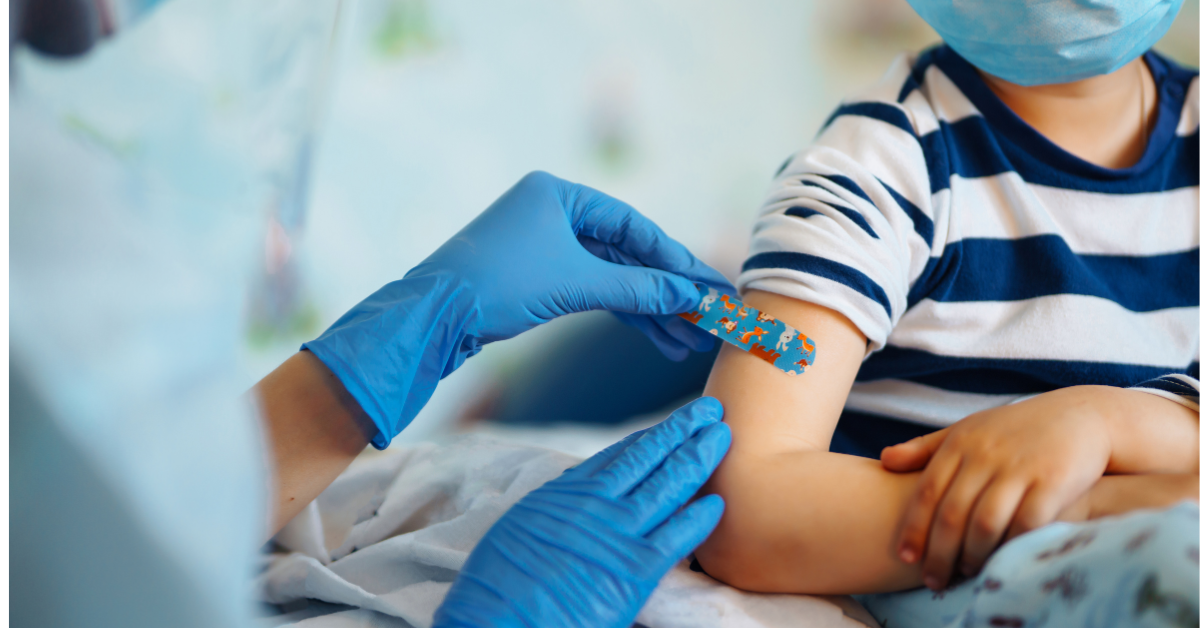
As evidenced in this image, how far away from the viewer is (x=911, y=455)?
607 mm

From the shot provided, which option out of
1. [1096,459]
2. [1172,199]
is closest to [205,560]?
[1096,459]

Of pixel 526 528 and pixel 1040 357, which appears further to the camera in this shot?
pixel 1040 357

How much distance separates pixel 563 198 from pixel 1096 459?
0.60 meters

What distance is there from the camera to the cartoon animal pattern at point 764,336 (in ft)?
2.24

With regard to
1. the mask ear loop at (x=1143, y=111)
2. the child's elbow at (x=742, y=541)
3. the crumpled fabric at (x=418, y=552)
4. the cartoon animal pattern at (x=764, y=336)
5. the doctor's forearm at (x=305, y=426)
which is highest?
the mask ear loop at (x=1143, y=111)

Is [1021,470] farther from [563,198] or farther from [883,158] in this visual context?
[563,198]

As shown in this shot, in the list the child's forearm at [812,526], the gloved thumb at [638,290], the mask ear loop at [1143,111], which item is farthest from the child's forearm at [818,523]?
the mask ear loop at [1143,111]

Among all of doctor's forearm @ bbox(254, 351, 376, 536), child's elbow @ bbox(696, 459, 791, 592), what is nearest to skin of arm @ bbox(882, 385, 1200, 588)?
child's elbow @ bbox(696, 459, 791, 592)

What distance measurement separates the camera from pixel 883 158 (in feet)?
2.58

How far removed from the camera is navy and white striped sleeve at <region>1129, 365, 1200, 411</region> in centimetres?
63

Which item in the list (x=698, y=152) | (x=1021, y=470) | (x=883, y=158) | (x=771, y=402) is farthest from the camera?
(x=698, y=152)

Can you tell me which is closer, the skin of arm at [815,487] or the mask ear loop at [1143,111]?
the skin of arm at [815,487]

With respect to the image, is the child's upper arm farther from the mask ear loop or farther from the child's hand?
the mask ear loop

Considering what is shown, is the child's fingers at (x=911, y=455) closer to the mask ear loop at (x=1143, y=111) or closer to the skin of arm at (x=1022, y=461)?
the skin of arm at (x=1022, y=461)
